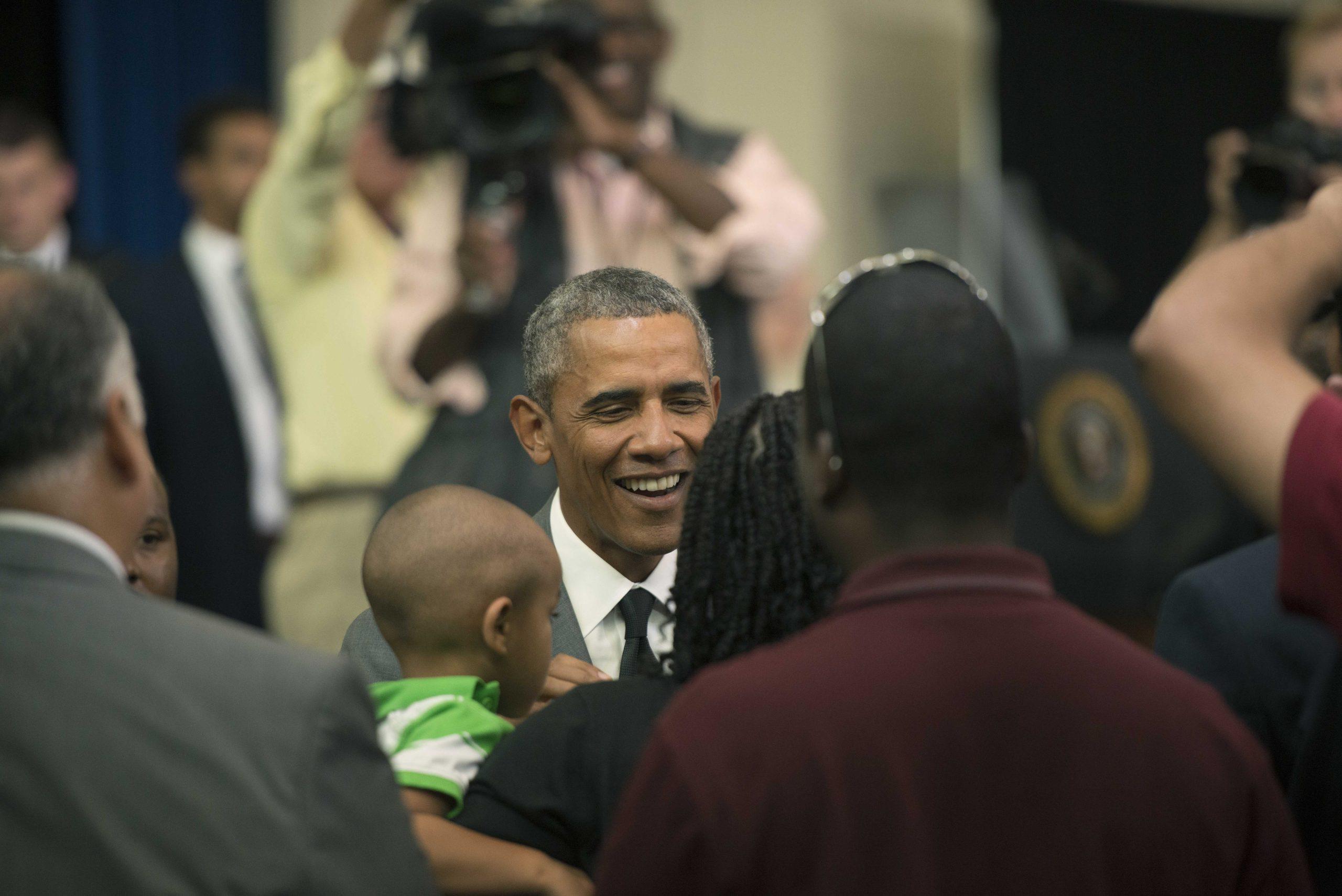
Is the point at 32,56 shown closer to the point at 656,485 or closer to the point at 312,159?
the point at 312,159

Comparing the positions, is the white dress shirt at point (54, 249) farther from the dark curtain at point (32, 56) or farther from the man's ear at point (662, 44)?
the man's ear at point (662, 44)

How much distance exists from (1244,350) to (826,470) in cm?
31

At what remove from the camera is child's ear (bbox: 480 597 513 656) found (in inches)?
67.6

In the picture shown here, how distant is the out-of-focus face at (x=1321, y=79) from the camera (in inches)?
140

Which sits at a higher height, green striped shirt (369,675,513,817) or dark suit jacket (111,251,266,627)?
green striped shirt (369,675,513,817)

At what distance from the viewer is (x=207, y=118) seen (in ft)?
16.1

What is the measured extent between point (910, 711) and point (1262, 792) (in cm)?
28

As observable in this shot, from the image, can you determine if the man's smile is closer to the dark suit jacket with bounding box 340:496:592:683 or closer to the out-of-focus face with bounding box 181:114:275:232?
the dark suit jacket with bounding box 340:496:592:683

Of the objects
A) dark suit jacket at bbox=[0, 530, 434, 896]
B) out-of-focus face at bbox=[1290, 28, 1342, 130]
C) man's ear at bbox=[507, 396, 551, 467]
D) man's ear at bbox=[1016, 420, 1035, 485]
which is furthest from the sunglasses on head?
out-of-focus face at bbox=[1290, 28, 1342, 130]

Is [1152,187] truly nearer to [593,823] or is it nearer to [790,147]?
[790,147]

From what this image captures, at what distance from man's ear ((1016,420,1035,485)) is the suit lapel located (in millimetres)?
772

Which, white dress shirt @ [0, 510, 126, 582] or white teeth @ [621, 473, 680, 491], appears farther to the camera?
white teeth @ [621, 473, 680, 491]

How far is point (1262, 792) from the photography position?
122 cm

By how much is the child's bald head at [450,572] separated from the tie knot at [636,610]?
21 cm
